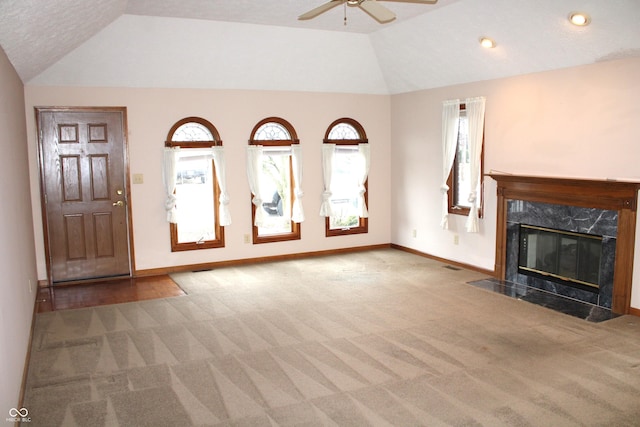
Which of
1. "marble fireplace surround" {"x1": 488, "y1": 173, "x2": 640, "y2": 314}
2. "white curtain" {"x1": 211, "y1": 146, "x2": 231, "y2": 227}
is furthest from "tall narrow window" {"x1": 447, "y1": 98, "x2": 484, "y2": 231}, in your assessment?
"white curtain" {"x1": 211, "y1": 146, "x2": 231, "y2": 227}

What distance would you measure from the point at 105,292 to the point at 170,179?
1.59 meters

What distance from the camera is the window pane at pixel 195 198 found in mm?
6965

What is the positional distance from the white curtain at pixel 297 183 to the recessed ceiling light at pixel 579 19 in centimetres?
387

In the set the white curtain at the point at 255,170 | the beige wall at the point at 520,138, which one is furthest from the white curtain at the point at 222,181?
the beige wall at the point at 520,138

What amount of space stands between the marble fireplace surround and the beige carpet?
324 millimetres

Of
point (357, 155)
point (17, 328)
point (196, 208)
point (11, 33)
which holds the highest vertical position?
point (11, 33)

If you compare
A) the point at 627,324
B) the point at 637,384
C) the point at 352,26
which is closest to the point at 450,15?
the point at 352,26

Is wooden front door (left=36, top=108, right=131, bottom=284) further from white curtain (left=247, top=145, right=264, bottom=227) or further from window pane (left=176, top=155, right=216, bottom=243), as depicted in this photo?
white curtain (left=247, top=145, right=264, bottom=227)

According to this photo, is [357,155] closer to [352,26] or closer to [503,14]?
[352,26]

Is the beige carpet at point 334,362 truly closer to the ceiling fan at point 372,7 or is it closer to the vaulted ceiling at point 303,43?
the vaulted ceiling at point 303,43

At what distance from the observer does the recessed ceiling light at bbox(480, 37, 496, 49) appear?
5.55 metres

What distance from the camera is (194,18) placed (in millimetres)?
5848

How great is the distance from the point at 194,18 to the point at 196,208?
2432 mm

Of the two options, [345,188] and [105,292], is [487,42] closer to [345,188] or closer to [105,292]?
[345,188]
